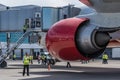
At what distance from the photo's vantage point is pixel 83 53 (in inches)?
1016

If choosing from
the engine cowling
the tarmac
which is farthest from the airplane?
the tarmac

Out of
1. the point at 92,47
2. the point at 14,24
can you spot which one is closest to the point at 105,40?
the point at 92,47

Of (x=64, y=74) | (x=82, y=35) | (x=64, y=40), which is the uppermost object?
(x=82, y=35)

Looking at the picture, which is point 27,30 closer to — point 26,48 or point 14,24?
point 26,48

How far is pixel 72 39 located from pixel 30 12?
57.5m

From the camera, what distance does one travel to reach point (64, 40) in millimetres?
25641

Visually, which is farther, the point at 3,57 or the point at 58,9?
the point at 58,9

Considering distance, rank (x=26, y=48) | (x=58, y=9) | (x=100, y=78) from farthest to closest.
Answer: (x=26, y=48)
(x=58, y=9)
(x=100, y=78)

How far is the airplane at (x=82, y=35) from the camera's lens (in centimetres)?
2502

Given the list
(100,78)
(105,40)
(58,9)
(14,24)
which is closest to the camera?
(100,78)

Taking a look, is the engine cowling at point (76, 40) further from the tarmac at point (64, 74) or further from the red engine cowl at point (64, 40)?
the tarmac at point (64, 74)

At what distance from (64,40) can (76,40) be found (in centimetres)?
76

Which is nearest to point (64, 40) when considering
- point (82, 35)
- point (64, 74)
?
point (82, 35)

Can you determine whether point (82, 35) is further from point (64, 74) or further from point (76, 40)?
point (64, 74)
